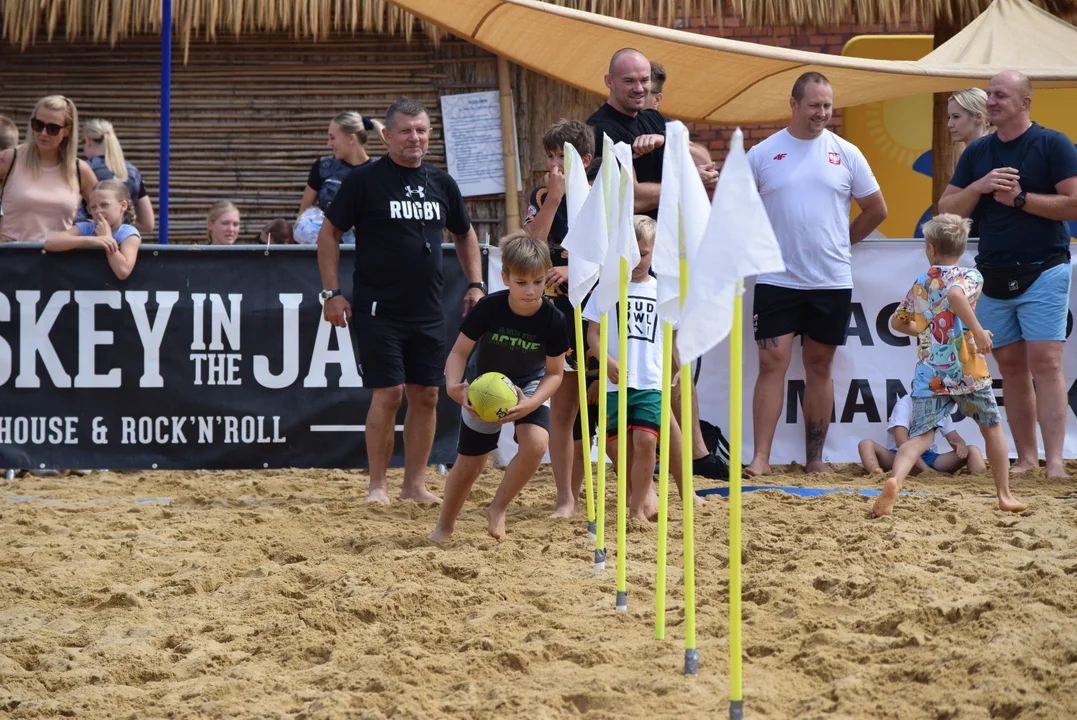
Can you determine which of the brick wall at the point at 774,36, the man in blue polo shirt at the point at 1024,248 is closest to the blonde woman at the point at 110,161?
the brick wall at the point at 774,36

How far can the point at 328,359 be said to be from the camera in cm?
701

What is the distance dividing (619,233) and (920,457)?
11.3 feet

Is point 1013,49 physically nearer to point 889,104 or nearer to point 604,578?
point 889,104

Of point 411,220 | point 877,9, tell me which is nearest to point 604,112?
point 411,220

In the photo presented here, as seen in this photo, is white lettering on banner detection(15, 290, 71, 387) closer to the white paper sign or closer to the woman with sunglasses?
the woman with sunglasses

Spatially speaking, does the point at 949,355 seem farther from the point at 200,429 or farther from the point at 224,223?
the point at 224,223

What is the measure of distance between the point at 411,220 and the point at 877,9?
5.32 meters

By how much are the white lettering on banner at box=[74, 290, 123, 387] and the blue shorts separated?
490 cm

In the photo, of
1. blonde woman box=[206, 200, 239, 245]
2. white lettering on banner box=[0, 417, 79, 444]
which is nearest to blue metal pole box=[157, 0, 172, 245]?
blonde woman box=[206, 200, 239, 245]

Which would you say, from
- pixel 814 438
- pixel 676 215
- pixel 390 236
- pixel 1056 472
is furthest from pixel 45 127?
pixel 1056 472

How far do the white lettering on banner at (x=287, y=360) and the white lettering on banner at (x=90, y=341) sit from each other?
2.68 ft

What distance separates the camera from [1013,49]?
830 centimetres

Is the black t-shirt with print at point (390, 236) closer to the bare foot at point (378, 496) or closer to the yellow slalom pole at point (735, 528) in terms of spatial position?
the bare foot at point (378, 496)

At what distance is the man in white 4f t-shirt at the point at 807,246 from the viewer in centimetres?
642
